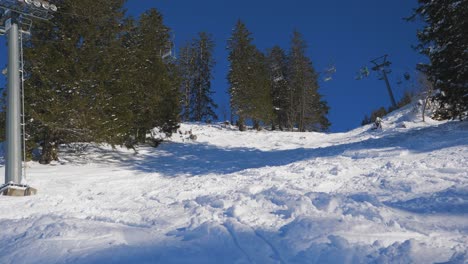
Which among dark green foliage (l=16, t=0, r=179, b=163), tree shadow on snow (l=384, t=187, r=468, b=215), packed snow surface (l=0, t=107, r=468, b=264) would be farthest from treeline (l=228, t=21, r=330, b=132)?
tree shadow on snow (l=384, t=187, r=468, b=215)

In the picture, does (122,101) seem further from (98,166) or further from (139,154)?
(139,154)

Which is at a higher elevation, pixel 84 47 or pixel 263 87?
pixel 263 87

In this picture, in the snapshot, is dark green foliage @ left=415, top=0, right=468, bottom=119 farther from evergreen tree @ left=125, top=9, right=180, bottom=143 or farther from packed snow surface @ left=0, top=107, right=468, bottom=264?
evergreen tree @ left=125, top=9, right=180, bottom=143

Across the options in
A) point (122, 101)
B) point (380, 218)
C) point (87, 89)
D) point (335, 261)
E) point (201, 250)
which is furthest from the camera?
point (122, 101)

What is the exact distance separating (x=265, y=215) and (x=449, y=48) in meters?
11.4

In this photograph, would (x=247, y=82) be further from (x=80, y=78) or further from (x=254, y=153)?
(x=80, y=78)

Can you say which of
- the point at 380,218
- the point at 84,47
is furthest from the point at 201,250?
the point at 84,47

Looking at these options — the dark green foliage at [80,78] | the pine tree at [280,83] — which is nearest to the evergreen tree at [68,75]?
the dark green foliage at [80,78]

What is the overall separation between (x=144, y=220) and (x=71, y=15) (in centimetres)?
1021

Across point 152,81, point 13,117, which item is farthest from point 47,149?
point 152,81

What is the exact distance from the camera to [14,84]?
27.2ft

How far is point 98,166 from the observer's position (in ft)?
41.7

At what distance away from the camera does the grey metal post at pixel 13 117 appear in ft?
26.2

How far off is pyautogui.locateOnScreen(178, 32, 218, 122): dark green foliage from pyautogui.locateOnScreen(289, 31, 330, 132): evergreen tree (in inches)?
377
